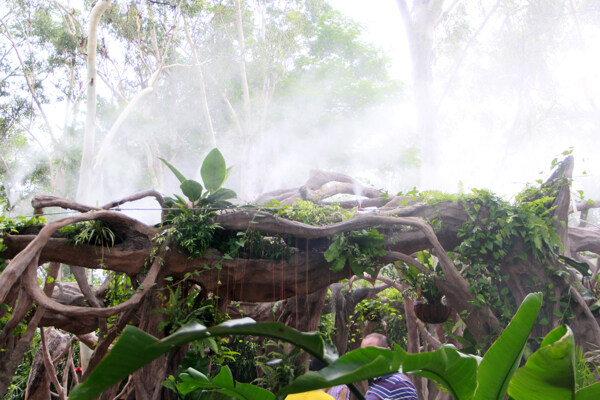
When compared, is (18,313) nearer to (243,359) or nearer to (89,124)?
(243,359)

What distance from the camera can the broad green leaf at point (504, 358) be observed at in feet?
3.38

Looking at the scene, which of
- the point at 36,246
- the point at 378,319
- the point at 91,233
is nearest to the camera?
the point at 36,246

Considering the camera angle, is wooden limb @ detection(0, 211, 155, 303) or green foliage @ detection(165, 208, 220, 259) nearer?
wooden limb @ detection(0, 211, 155, 303)

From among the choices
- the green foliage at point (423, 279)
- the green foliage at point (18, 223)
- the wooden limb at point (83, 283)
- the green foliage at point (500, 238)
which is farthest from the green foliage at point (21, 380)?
the green foliage at point (500, 238)

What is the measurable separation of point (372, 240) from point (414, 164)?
10750mm

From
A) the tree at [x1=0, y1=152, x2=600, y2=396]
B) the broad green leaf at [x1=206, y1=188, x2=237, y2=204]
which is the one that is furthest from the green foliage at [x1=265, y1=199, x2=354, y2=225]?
the broad green leaf at [x1=206, y1=188, x2=237, y2=204]

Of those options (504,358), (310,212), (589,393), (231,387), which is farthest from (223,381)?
(310,212)

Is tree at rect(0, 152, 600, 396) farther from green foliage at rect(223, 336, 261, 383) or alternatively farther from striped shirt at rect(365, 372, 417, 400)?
green foliage at rect(223, 336, 261, 383)

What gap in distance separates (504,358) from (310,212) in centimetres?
338

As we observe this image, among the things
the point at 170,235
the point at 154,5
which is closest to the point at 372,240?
the point at 170,235

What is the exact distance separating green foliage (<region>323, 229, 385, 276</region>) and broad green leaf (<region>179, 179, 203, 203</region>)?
1209 millimetres

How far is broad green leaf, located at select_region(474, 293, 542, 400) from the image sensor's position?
1.03 m

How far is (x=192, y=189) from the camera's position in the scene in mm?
4168

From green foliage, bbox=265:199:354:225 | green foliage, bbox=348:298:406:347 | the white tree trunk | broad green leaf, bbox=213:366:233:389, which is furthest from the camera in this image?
the white tree trunk
